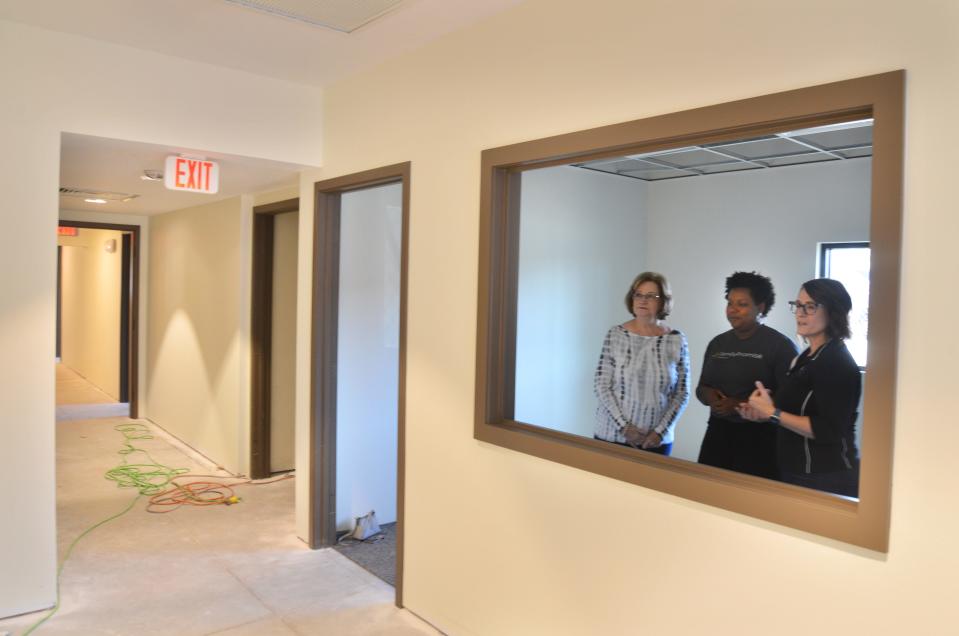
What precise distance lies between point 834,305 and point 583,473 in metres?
1.00

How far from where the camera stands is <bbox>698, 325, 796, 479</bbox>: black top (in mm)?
→ 2713

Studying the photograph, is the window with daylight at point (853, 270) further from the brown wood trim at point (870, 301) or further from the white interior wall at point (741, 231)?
the brown wood trim at point (870, 301)

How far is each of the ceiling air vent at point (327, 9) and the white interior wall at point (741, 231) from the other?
141 inches

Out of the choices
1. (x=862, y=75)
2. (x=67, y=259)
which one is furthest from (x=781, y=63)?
(x=67, y=259)

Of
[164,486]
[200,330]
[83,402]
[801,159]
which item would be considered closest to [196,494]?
[164,486]

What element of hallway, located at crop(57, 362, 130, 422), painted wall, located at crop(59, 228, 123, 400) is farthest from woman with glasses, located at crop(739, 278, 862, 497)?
painted wall, located at crop(59, 228, 123, 400)

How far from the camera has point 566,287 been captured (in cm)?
505

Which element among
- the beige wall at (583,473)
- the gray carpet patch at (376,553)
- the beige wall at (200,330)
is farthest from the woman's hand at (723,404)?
the beige wall at (200,330)

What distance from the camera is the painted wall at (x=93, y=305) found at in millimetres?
9023

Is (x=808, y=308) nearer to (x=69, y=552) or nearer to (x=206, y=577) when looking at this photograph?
(x=206, y=577)

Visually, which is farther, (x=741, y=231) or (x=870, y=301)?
(x=741, y=231)

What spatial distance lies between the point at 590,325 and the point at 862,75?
3518 millimetres

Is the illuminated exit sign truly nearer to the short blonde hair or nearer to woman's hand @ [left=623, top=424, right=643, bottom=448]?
the short blonde hair

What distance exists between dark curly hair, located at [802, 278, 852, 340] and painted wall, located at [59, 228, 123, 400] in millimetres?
8300
